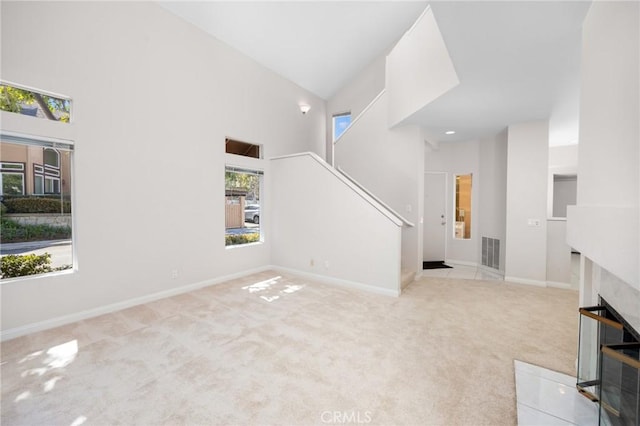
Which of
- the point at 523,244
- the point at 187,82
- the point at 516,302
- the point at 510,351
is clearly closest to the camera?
the point at 510,351

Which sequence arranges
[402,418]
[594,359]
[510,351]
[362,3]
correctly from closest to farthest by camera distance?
1. [402,418]
2. [594,359]
3. [510,351]
4. [362,3]

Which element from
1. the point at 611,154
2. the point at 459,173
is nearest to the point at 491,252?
the point at 459,173

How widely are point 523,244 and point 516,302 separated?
4.91 ft

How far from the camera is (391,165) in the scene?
5.71 metres

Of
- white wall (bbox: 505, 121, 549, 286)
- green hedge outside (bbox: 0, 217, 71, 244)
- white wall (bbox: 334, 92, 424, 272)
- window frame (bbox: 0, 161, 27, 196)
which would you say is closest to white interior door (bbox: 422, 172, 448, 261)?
white wall (bbox: 334, 92, 424, 272)

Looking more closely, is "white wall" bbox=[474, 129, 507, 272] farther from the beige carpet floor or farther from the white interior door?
the beige carpet floor

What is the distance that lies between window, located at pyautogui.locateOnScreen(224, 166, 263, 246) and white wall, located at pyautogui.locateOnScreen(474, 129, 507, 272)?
5117mm

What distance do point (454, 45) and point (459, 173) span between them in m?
4.63

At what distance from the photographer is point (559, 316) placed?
3.59 meters

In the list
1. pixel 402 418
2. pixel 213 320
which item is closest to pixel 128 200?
pixel 213 320

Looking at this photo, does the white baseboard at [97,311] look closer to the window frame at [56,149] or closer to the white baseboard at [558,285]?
the window frame at [56,149]

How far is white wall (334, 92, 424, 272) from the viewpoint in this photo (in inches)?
213

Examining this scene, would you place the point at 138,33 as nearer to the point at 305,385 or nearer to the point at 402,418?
the point at 305,385

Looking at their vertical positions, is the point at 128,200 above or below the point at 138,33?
below
